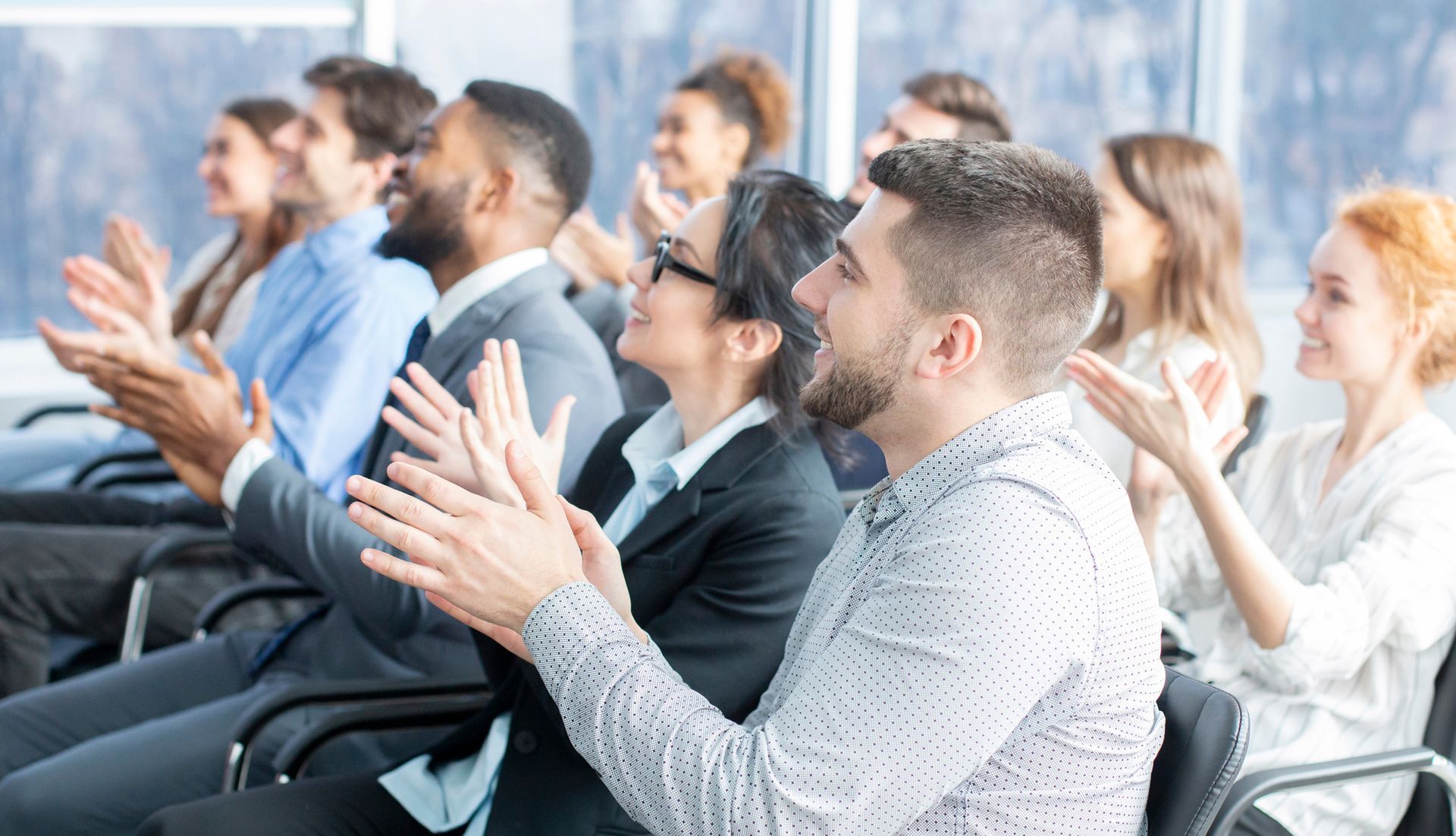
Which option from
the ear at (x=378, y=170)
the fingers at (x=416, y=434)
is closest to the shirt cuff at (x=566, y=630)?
the fingers at (x=416, y=434)

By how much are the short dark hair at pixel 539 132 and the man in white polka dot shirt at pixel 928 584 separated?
1.24 meters

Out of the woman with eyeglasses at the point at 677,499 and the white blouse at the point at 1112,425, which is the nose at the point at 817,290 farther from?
the white blouse at the point at 1112,425

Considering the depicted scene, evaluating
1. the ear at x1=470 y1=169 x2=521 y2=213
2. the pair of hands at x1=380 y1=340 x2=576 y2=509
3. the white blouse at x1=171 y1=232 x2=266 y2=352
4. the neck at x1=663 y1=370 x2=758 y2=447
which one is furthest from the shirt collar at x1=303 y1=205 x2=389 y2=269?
the neck at x1=663 y1=370 x2=758 y2=447

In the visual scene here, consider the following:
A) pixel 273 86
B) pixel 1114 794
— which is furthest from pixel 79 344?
pixel 273 86

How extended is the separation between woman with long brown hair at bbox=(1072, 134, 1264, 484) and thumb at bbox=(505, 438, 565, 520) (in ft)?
5.22

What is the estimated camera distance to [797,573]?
4.79 feet

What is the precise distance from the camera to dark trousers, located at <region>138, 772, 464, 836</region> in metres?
1.56

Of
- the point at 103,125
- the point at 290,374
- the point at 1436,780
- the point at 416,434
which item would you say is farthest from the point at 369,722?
the point at 103,125

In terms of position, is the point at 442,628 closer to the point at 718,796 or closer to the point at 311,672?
the point at 311,672

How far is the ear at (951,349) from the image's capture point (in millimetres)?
1120

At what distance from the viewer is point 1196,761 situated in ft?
3.73

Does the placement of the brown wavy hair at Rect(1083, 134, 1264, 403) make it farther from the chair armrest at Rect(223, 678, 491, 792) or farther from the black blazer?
the chair armrest at Rect(223, 678, 491, 792)

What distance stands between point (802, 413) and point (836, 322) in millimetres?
446

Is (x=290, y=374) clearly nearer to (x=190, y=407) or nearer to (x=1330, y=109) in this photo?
(x=190, y=407)
